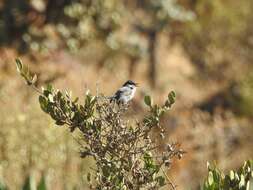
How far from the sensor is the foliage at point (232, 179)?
5.79 metres

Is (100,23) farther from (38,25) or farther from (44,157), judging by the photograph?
(44,157)

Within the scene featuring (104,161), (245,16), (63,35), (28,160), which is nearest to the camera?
(104,161)

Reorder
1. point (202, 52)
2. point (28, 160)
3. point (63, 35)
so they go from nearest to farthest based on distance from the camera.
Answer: point (28, 160) < point (63, 35) < point (202, 52)

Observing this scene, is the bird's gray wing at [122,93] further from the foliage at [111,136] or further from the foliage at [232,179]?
the foliage at [232,179]

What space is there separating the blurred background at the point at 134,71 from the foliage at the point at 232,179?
43.8 inches

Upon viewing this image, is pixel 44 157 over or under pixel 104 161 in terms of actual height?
over

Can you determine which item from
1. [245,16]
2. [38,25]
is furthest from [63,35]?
[245,16]

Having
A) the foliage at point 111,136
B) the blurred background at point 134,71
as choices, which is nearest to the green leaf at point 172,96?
the foliage at point 111,136

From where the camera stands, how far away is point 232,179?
19.1 ft

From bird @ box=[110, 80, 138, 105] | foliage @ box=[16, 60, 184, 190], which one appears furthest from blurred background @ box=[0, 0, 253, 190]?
foliage @ box=[16, 60, 184, 190]

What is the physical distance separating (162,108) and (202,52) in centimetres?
2595

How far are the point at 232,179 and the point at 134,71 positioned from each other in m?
27.8

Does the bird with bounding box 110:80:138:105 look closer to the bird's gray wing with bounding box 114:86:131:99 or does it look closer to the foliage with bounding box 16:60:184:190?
the bird's gray wing with bounding box 114:86:131:99

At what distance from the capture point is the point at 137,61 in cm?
3353
